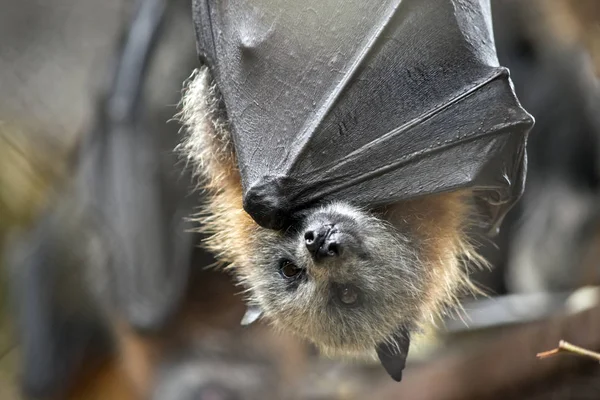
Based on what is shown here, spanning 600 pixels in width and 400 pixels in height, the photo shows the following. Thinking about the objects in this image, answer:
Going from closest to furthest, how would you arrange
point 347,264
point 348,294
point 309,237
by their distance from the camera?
point 309,237 → point 347,264 → point 348,294

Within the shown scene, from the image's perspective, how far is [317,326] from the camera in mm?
2279

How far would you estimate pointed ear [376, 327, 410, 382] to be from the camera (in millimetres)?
2236

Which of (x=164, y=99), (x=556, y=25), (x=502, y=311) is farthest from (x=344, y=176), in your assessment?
(x=164, y=99)

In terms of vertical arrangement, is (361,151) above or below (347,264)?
above

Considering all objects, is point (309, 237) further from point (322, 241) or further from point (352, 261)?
point (352, 261)

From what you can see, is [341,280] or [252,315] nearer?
[341,280]

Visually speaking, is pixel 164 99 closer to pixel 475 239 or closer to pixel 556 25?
pixel 556 25

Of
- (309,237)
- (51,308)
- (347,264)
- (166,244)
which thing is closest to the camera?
(309,237)

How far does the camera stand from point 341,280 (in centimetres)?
212

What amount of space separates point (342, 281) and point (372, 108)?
48cm

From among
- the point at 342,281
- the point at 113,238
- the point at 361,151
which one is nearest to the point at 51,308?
the point at 113,238

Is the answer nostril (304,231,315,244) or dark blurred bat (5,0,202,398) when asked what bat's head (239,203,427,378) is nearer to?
nostril (304,231,315,244)

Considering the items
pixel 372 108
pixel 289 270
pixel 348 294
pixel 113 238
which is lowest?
pixel 348 294

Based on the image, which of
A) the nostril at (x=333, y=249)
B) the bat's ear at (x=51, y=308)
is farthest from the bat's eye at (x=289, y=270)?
the bat's ear at (x=51, y=308)
